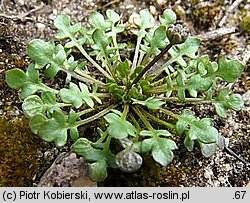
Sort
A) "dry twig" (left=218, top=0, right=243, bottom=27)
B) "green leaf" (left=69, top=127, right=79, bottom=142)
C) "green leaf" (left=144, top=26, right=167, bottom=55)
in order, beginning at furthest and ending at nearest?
"dry twig" (left=218, top=0, right=243, bottom=27)
"green leaf" (left=144, top=26, right=167, bottom=55)
"green leaf" (left=69, top=127, right=79, bottom=142)

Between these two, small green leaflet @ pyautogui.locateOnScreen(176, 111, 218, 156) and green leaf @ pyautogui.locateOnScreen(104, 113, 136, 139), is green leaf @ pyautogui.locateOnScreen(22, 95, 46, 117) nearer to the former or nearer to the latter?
green leaf @ pyautogui.locateOnScreen(104, 113, 136, 139)

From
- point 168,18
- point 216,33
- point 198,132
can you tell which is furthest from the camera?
point 216,33

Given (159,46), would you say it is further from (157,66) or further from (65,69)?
(65,69)

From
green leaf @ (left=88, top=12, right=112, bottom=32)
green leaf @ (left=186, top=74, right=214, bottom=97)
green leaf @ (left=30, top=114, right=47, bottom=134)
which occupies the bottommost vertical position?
green leaf @ (left=186, top=74, right=214, bottom=97)

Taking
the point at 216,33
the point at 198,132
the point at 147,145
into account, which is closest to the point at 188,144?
the point at 198,132

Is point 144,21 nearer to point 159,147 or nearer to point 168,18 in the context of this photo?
point 168,18

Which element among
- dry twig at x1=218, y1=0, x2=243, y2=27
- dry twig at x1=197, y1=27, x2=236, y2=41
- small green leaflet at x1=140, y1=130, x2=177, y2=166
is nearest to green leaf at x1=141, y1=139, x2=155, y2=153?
small green leaflet at x1=140, y1=130, x2=177, y2=166

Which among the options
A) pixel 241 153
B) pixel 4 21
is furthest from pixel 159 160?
pixel 4 21
